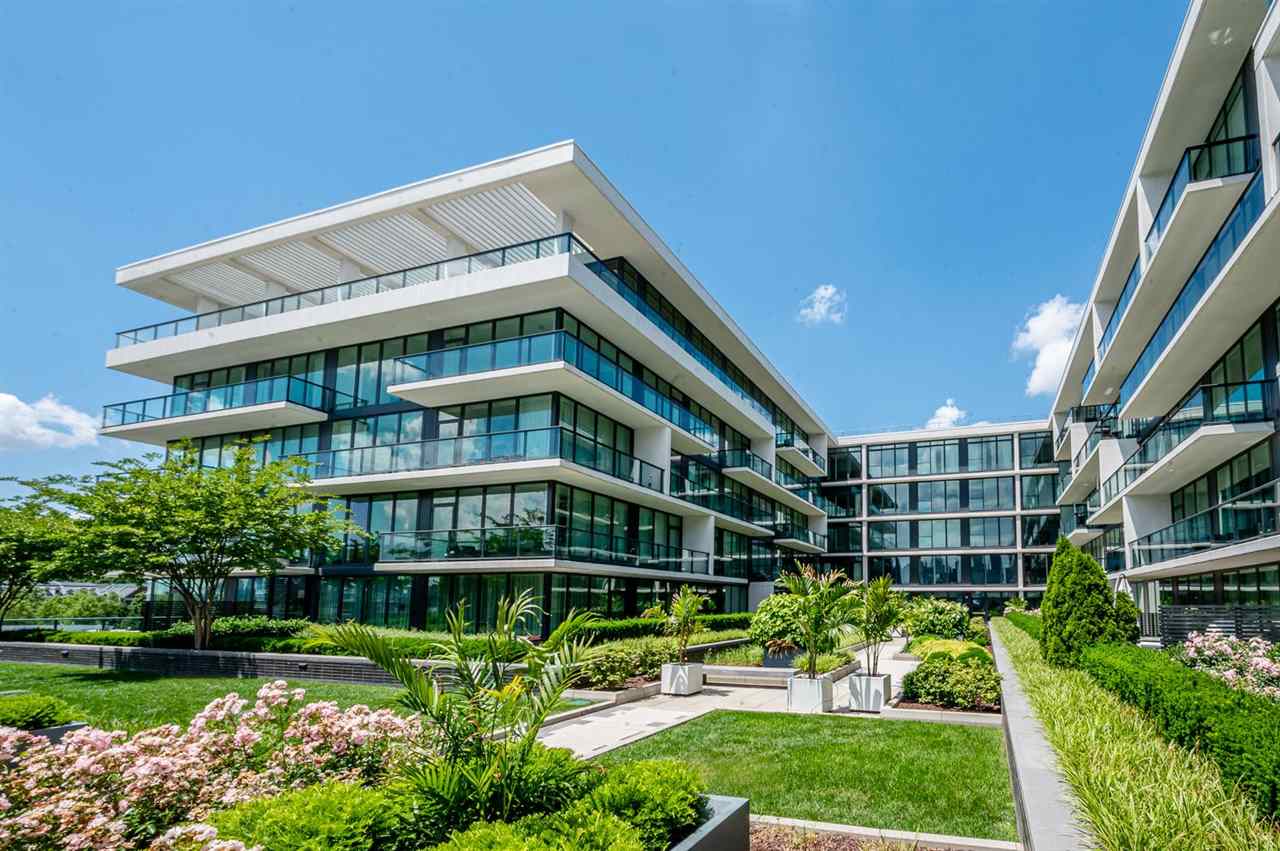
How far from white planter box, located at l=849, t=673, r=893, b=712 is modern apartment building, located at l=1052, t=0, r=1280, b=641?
32.4 ft

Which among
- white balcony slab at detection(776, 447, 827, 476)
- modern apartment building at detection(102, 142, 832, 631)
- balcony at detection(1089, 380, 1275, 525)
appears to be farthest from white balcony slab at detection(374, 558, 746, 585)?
white balcony slab at detection(776, 447, 827, 476)

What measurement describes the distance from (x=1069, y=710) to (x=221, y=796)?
340 inches

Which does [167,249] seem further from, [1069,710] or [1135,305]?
[1135,305]

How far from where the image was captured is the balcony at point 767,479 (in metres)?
38.9

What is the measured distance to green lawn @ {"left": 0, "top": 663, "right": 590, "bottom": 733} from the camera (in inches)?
517

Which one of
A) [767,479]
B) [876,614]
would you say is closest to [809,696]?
[876,614]

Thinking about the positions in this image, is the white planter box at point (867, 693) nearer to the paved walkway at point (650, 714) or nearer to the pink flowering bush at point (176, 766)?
the paved walkway at point (650, 714)

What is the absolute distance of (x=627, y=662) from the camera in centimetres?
1741

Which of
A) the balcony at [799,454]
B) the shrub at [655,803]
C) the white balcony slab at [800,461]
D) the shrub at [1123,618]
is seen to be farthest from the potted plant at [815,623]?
the white balcony slab at [800,461]

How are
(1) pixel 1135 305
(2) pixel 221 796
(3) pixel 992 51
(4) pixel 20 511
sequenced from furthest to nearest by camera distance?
(1) pixel 1135 305 → (4) pixel 20 511 → (3) pixel 992 51 → (2) pixel 221 796

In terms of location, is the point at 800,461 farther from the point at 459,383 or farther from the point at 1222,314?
the point at 1222,314

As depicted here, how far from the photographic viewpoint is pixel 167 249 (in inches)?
1193

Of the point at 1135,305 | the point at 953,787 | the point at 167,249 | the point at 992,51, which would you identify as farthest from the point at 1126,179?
the point at 167,249

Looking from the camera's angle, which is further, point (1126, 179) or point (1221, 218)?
point (1126, 179)
